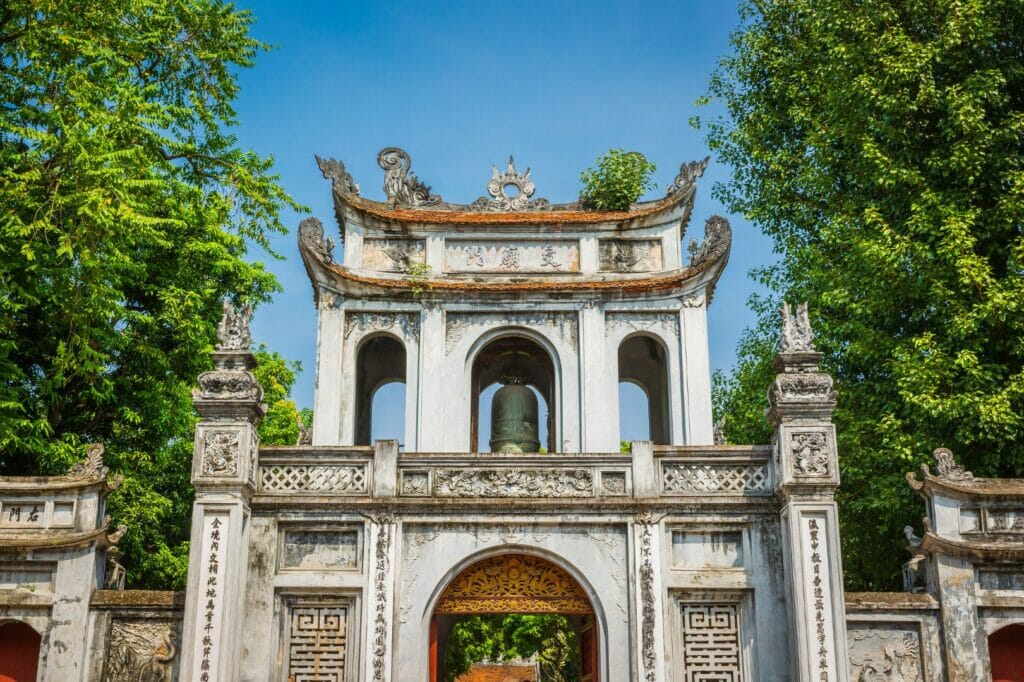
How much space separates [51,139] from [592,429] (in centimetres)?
860

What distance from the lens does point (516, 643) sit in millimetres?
30484

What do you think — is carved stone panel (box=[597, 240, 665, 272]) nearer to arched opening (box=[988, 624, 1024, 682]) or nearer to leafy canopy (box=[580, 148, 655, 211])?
leafy canopy (box=[580, 148, 655, 211])

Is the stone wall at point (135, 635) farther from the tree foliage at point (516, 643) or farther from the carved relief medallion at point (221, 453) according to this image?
the tree foliage at point (516, 643)

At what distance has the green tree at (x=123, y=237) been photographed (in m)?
14.2

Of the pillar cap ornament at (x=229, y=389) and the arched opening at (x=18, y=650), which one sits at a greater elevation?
the pillar cap ornament at (x=229, y=389)

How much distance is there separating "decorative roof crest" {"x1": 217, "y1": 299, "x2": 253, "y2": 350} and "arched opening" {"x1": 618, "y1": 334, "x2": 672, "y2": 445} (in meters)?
6.31

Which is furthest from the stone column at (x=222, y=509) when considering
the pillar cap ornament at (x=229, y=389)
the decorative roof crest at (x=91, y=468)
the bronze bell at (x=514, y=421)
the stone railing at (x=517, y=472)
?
the bronze bell at (x=514, y=421)

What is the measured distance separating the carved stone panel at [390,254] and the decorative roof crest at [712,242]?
13.9 ft

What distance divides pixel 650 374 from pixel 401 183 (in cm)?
519

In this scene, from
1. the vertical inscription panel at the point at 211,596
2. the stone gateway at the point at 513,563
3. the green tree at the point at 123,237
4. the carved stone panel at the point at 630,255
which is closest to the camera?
the vertical inscription panel at the point at 211,596

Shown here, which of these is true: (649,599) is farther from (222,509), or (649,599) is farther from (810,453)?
(222,509)

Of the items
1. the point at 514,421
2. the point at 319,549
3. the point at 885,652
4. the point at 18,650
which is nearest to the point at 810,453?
the point at 885,652

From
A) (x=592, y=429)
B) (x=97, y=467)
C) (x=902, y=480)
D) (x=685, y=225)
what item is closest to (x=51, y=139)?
(x=97, y=467)

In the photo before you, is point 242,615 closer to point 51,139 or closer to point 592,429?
point 592,429
